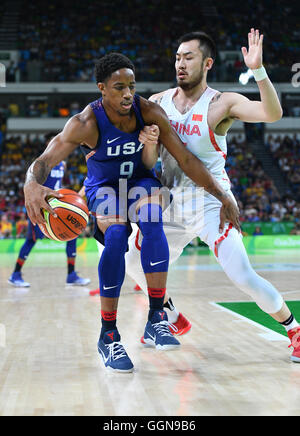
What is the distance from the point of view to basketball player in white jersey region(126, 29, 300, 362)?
346cm

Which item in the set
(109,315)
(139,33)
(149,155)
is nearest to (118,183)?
(149,155)

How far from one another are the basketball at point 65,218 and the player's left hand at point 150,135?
0.57 m

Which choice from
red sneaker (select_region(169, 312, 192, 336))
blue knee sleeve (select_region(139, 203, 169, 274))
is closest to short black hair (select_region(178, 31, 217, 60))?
blue knee sleeve (select_region(139, 203, 169, 274))

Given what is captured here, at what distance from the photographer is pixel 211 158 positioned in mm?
3904

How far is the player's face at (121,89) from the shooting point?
338 cm

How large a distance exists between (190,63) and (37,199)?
5.04 ft

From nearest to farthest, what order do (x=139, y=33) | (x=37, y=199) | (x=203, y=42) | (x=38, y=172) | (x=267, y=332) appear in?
(x=37, y=199)
(x=38, y=172)
(x=203, y=42)
(x=267, y=332)
(x=139, y=33)

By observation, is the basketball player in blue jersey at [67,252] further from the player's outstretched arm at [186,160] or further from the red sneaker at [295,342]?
the red sneaker at [295,342]

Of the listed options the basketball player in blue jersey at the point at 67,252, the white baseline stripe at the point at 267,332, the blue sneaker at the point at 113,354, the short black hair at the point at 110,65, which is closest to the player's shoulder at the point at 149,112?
the short black hair at the point at 110,65

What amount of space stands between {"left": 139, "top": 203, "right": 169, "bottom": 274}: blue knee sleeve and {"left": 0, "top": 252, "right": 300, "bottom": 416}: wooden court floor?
603 millimetres

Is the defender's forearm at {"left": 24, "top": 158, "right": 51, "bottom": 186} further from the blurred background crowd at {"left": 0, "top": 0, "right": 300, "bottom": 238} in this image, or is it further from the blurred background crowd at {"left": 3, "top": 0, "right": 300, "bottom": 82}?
the blurred background crowd at {"left": 3, "top": 0, "right": 300, "bottom": 82}

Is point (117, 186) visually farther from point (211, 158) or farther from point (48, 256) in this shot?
point (48, 256)

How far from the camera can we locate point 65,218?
11.1 ft

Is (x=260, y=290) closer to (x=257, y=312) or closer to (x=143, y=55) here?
(x=257, y=312)
